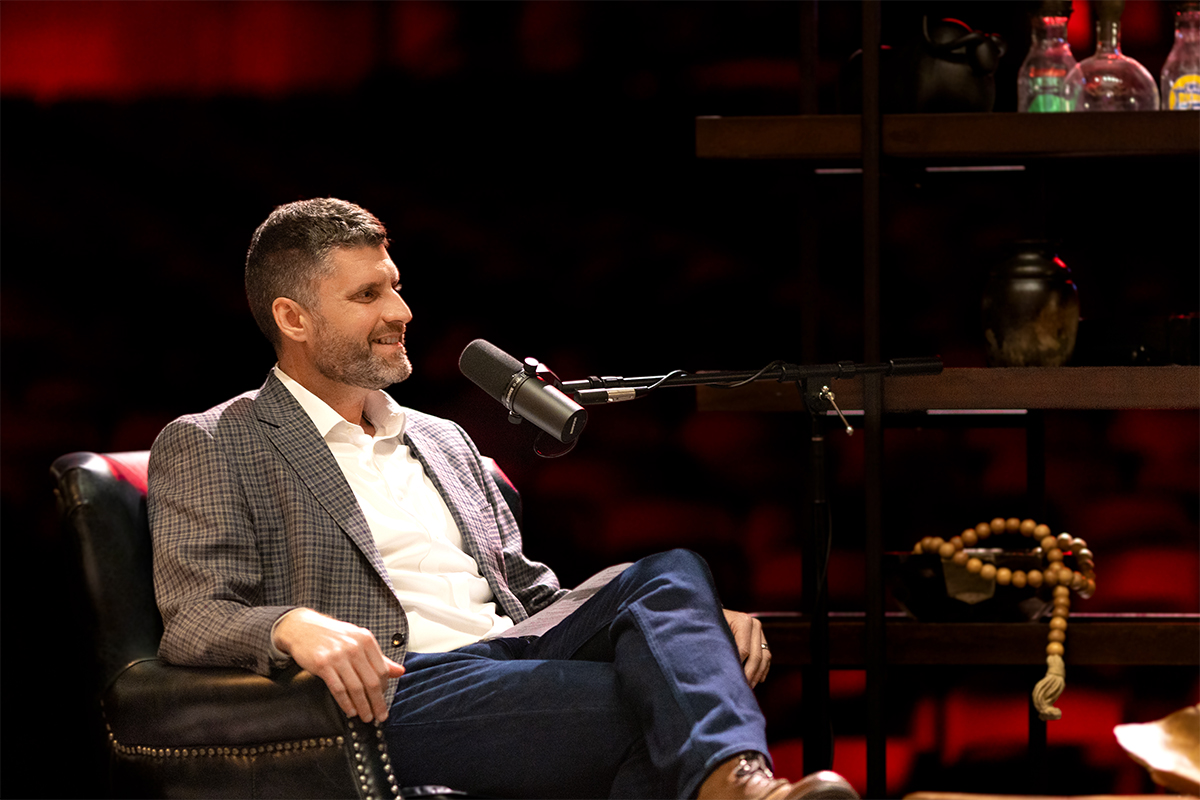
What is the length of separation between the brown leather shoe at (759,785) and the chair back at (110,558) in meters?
0.89

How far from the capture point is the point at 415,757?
1.61m

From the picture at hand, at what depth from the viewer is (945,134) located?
2.07 m

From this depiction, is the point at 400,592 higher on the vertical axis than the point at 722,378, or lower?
lower

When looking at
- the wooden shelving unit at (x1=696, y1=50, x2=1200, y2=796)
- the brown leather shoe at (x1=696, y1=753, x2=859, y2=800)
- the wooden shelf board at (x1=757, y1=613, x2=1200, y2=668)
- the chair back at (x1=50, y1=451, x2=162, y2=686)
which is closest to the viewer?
the brown leather shoe at (x1=696, y1=753, x2=859, y2=800)

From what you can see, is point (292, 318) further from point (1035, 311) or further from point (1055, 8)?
point (1055, 8)

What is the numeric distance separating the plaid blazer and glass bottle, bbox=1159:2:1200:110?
1766mm

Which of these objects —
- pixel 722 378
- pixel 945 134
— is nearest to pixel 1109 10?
pixel 945 134

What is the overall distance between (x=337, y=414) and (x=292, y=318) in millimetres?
192

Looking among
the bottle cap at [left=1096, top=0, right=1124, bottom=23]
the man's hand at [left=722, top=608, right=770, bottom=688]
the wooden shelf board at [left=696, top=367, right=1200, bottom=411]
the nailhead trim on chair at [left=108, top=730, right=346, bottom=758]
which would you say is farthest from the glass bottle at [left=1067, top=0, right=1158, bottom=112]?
the nailhead trim on chair at [left=108, top=730, right=346, bottom=758]

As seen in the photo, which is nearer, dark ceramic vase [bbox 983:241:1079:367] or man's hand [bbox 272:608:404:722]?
man's hand [bbox 272:608:404:722]

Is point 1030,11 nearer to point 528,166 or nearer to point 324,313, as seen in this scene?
point 528,166

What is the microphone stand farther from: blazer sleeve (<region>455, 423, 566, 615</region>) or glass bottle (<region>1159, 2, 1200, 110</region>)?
glass bottle (<region>1159, 2, 1200, 110</region>)

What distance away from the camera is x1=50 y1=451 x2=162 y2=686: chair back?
5.52 ft

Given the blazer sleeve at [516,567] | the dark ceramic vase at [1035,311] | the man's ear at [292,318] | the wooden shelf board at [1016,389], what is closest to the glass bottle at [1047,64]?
the dark ceramic vase at [1035,311]
